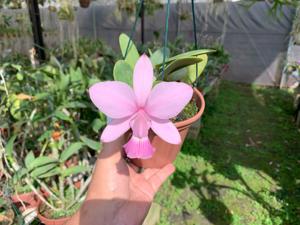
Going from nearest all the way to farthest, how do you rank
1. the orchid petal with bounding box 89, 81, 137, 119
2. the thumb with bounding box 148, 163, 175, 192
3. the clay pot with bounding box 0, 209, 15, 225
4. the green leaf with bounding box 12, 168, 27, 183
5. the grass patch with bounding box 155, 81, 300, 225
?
the orchid petal with bounding box 89, 81, 137, 119 < the thumb with bounding box 148, 163, 175, 192 < the clay pot with bounding box 0, 209, 15, 225 < the green leaf with bounding box 12, 168, 27, 183 < the grass patch with bounding box 155, 81, 300, 225

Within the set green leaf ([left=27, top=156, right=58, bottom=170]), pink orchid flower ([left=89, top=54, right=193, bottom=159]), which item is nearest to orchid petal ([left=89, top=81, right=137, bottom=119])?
pink orchid flower ([left=89, top=54, right=193, bottom=159])

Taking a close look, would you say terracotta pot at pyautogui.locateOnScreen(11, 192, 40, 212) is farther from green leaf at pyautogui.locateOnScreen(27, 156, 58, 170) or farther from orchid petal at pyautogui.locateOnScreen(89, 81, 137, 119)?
orchid petal at pyautogui.locateOnScreen(89, 81, 137, 119)

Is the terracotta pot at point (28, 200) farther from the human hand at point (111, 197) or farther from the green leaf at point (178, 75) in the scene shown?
the green leaf at point (178, 75)

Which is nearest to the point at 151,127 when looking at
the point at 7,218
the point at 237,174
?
the point at 7,218

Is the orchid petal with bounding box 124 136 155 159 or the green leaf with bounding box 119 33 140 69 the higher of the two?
the green leaf with bounding box 119 33 140 69

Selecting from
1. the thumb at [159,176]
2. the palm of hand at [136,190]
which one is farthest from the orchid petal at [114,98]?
the thumb at [159,176]

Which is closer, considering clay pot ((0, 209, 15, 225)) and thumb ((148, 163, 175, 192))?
thumb ((148, 163, 175, 192))
